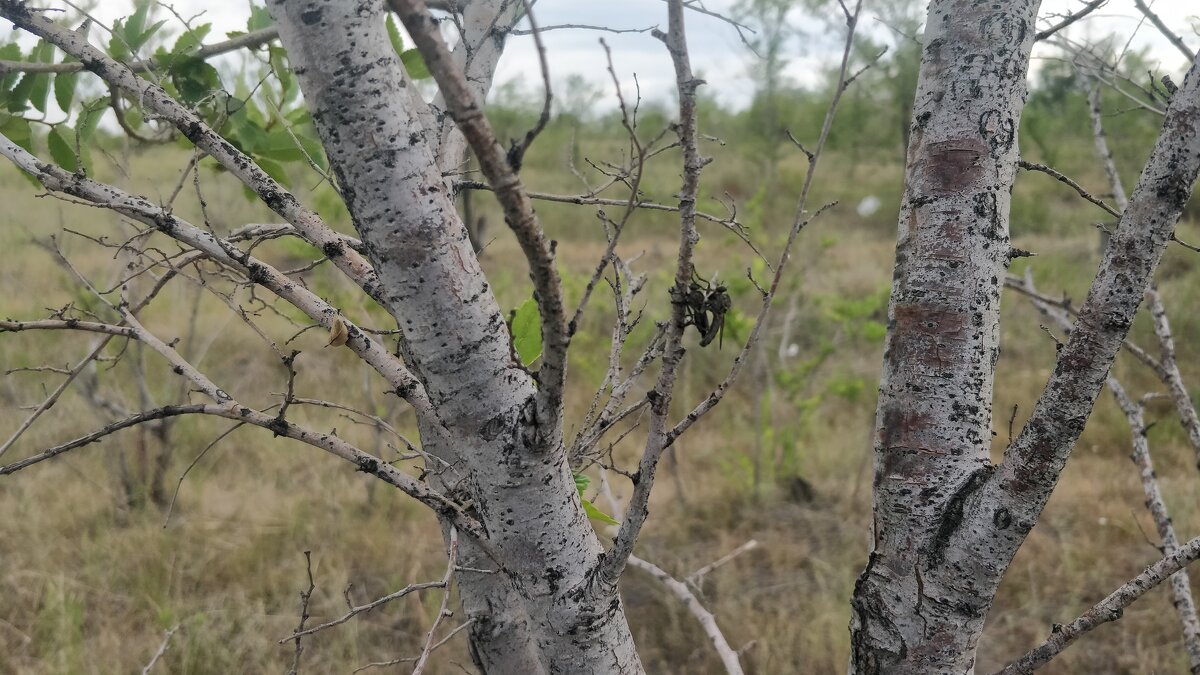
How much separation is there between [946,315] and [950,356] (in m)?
0.05

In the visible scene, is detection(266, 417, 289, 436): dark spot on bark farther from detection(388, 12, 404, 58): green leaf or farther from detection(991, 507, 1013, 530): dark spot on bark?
detection(991, 507, 1013, 530): dark spot on bark

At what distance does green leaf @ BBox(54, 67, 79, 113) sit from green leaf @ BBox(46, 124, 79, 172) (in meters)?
0.05

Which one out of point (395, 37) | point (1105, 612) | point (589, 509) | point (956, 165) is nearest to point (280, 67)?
point (395, 37)

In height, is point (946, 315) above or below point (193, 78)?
below

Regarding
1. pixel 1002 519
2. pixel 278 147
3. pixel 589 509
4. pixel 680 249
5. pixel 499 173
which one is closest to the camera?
pixel 499 173

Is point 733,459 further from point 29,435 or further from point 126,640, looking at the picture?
point 29,435

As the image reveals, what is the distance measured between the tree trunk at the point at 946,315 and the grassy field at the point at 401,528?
5.77 feet

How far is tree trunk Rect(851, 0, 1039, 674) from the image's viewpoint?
91cm

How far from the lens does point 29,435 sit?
195 inches

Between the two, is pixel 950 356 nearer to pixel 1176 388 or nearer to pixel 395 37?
pixel 1176 388

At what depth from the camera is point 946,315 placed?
0.92 m

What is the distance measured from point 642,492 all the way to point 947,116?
60cm

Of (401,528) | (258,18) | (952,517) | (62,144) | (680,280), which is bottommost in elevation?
(952,517)

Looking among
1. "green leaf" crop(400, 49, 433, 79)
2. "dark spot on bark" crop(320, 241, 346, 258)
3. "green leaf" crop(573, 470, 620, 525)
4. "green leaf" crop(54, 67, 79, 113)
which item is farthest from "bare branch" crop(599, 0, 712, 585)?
"green leaf" crop(54, 67, 79, 113)
